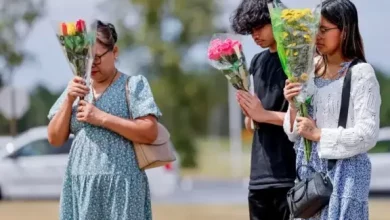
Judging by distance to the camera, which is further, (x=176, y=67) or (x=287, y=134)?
(x=176, y=67)

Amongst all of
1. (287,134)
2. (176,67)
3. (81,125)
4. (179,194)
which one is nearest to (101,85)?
(81,125)

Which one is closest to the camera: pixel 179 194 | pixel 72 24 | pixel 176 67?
pixel 72 24

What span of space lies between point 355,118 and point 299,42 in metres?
0.43

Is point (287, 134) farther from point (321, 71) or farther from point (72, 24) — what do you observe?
point (72, 24)

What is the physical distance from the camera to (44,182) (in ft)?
71.0

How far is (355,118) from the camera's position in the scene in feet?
14.4

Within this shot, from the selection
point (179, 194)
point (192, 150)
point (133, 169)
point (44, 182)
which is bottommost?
point (192, 150)

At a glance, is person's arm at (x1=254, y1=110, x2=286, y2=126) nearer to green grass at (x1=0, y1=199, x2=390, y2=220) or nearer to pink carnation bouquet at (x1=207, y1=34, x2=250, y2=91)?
pink carnation bouquet at (x1=207, y1=34, x2=250, y2=91)

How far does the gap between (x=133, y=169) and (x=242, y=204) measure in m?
16.1

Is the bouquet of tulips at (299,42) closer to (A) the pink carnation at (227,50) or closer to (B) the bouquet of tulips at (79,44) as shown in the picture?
(A) the pink carnation at (227,50)

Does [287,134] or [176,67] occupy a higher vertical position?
[287,134]

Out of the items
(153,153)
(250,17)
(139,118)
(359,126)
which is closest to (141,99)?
(139,118)

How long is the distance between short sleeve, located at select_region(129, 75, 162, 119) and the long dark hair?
0.98 meters

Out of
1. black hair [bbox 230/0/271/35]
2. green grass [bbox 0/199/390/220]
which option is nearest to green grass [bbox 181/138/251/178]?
green grass [bbox 0/199/390/220]
